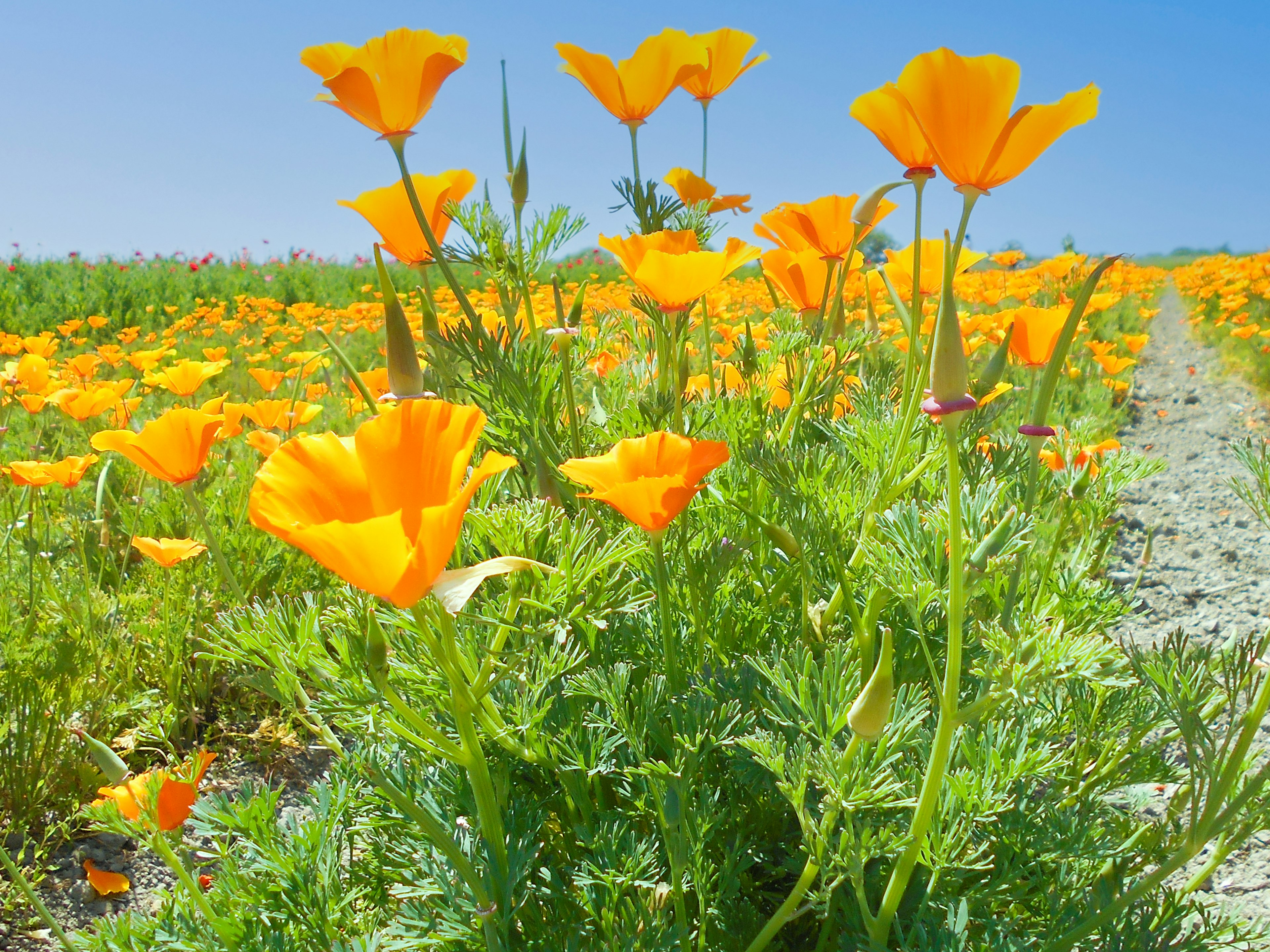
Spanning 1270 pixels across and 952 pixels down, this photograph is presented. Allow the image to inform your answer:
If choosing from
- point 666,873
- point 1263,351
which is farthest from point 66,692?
point 1263,351

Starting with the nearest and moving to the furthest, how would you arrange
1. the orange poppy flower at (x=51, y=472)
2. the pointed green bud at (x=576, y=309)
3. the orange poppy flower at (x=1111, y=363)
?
the pointed green bud at (x=576, y=309)
the orange poppy flower at (x=51, y=472)
the orange poppy flower at (x=1111, y=363)

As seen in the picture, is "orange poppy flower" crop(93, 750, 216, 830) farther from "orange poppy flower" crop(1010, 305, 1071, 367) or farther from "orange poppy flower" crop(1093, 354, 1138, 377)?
"orange poppy flower" crop(1093, 354, 1138, 377)

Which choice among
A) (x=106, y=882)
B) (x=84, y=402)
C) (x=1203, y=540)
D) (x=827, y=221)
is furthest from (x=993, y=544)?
(x=1203, y=540)

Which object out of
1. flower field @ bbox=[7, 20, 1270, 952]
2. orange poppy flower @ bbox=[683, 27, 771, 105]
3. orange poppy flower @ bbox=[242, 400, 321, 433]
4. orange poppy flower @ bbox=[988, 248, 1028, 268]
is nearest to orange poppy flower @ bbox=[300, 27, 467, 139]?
flower field @ bbox=[7, 20, 1270, 952]

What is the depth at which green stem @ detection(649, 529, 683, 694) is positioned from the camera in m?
0.97

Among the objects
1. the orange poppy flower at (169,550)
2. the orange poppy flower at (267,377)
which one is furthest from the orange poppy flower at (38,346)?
the orange poppy flower at (169,550)

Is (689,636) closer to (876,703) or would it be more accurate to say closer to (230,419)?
(876,703)

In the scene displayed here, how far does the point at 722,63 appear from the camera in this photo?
4.91ft

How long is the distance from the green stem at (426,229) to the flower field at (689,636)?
1 cm

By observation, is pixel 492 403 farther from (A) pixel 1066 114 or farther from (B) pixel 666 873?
(A) pixel 1066 114

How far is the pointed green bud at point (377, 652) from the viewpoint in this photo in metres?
0.81

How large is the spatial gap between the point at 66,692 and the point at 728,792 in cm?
163

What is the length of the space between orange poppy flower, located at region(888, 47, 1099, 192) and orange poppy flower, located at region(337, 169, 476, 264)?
2.41ft

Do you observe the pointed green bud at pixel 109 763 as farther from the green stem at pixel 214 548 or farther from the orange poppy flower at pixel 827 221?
the orange poppy flower at pixel 827 221
